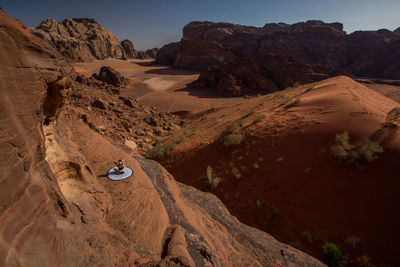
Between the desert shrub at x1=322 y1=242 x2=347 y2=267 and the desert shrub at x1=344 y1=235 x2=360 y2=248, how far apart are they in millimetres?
292

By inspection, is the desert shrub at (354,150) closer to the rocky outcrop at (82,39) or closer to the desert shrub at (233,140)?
the desert shrub at (233,140)

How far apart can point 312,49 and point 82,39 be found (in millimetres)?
63499

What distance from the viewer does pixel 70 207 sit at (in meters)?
2.10

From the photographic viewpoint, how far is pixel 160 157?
26.7 ft

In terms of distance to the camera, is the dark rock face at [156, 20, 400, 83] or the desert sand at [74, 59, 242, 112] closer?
the desert sand at [74, 59, 242, 112]

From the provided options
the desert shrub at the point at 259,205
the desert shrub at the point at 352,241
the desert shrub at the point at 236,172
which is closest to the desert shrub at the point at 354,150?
the desert shrub at the point at 352,241

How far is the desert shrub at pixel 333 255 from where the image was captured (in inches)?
146

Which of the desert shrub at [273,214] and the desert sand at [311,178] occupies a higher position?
the desert sand at [311,178]

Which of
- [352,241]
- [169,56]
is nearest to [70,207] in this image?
[352,241]

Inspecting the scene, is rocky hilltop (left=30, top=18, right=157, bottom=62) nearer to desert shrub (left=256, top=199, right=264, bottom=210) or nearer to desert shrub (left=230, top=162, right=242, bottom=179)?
desert shrub (left=230, top=162, right=242, bottom=179)

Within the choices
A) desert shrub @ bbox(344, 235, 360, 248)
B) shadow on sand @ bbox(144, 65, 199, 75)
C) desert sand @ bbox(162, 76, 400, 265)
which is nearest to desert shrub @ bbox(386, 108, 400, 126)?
desert sand @ bbox(162, 76, 400, 265)

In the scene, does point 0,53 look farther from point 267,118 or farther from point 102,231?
point 267,118

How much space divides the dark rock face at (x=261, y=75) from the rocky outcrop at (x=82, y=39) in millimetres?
34725

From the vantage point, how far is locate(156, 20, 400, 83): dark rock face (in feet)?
130
